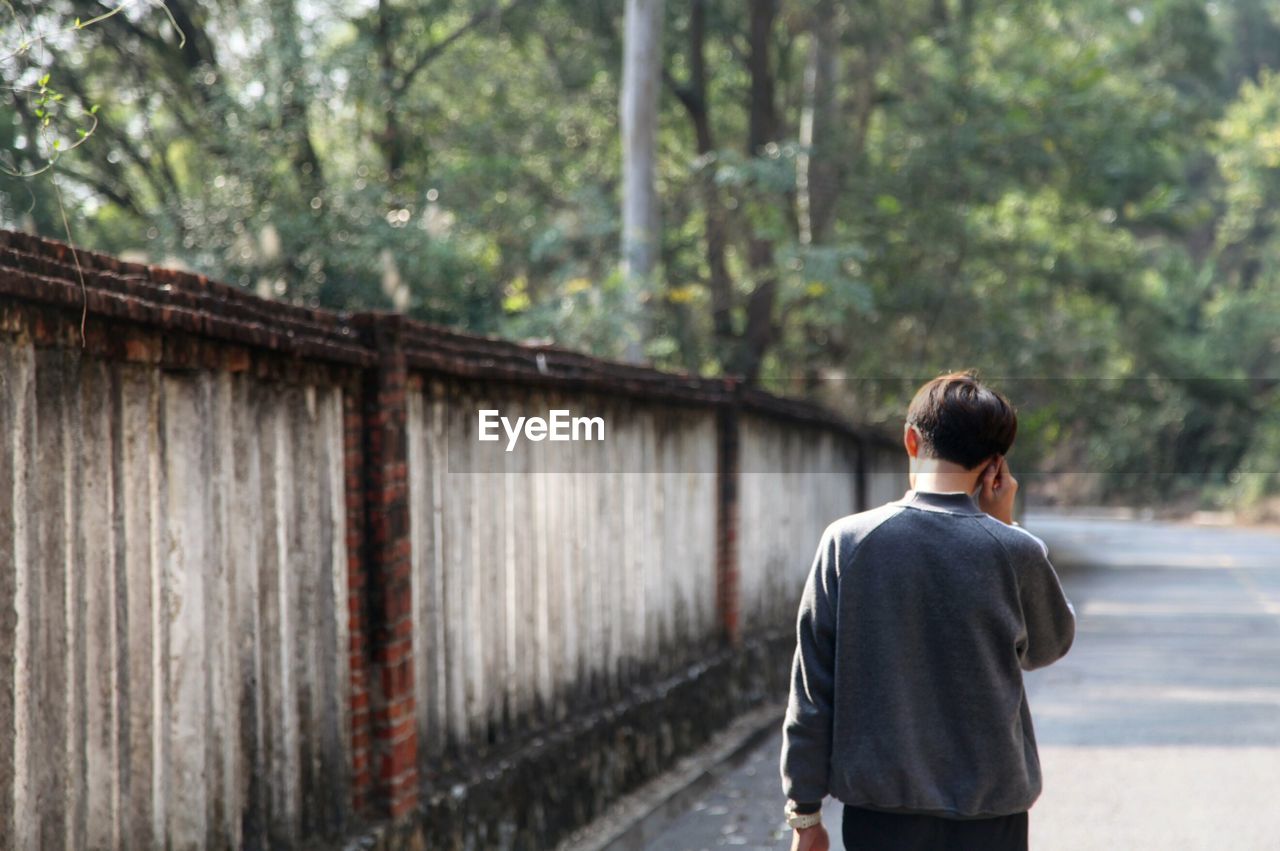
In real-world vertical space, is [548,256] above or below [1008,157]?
below

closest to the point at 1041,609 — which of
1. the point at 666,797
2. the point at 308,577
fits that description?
the point at 308,577

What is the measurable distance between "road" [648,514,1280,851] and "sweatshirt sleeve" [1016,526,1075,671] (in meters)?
3.83

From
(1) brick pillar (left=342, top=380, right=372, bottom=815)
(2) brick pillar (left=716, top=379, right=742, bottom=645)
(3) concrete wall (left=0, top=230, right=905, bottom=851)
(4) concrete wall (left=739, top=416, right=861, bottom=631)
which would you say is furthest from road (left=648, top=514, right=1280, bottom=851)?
(1) brick pillar (left=342, top=380, right=372, bottom=815)

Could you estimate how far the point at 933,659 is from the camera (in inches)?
139

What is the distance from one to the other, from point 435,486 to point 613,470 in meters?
2.20

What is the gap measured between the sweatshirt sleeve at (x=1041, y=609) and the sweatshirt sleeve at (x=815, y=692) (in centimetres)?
46

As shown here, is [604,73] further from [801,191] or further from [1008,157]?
[1008,157]

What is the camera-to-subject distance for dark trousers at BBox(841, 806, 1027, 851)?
351 cm

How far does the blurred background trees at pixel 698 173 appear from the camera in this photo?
43.6 feet

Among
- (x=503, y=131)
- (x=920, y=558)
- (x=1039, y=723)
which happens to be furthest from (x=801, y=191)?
(x=920, y=558)

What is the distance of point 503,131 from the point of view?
60.5 feet

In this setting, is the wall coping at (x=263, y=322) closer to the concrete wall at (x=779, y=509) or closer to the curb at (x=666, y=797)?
the curb at (x=666, y=797)

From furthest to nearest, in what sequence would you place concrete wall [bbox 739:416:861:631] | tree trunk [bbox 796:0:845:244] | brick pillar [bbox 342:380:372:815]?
tree trunk [bbox 796:0:845:244], concrete wall [bbox 739:416:861:631], brick pillar [bbox 342:380:372:815]

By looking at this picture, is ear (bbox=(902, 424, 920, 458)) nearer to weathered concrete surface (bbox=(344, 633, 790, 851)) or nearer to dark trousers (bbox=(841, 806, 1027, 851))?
dark trousers (bbox=(841, 806, 1027, 851))
